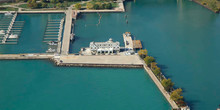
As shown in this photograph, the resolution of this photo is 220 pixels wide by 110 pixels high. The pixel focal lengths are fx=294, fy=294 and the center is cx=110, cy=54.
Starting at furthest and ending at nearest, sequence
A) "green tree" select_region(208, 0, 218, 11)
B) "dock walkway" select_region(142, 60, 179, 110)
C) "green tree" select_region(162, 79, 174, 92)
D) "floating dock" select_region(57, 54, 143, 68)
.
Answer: "green tree" select_region(208, 0, 218, 11), "floating dock" select_region(57, 54, 143, 68), "green tree" select_region(162, 79, 174, 92), "dock walkway" select_region(142, 60, 179, 110)

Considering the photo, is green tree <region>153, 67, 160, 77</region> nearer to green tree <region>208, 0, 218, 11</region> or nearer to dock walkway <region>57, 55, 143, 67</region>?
dock walkway <region>57, 55, 143, 67</region>

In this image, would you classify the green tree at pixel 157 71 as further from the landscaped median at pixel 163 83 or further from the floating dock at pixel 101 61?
the floating dock at pixel 101 61

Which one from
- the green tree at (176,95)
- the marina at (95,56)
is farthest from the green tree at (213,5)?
the green tree at (176,95)

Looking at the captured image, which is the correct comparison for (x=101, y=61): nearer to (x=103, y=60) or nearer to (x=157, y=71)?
(x=103, y=60)

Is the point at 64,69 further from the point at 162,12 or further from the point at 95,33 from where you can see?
the point at 162,12

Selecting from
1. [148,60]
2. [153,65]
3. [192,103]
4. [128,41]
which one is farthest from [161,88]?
[128,41]

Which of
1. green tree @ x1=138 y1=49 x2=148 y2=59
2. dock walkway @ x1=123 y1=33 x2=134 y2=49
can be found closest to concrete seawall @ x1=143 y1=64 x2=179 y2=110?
green tree @ x1=138 y1=49 x2=148 y2=59

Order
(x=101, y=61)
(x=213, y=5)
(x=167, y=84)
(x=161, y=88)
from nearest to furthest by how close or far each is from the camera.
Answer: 1. (x=167, y=84)
2. (x=161, y=88)
3. (x=101, y=61)
4. (x=213, y=5)

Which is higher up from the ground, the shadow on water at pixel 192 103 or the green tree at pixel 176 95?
the green tree at pixel 176 95
